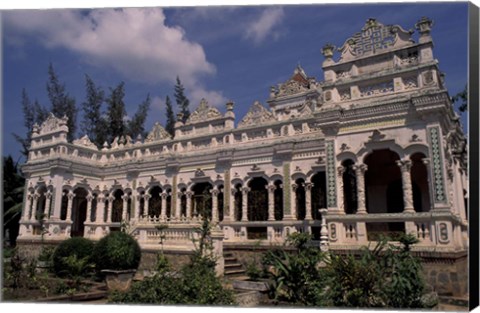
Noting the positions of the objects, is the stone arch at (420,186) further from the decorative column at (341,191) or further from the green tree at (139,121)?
the green tree at (139,121)

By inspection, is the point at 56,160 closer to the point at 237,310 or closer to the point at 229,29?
the point at 229,29

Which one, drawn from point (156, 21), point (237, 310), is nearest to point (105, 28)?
point (156, 21)

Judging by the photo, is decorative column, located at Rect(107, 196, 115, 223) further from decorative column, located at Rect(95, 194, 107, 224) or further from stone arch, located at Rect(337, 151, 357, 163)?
stone arch, located at Rect(337, 151, 357, 163)

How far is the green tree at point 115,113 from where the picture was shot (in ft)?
91.5

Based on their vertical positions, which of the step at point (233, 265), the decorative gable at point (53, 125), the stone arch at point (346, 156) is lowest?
the step at point (233, 265)

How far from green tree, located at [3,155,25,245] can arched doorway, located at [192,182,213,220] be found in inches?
311

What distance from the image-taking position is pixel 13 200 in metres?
19.7

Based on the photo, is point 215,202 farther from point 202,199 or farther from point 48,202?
point 48,202

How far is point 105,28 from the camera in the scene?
11133 mm

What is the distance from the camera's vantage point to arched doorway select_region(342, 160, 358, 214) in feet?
40.2

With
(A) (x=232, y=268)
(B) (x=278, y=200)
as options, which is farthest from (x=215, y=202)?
(A) (x=232, y=268)

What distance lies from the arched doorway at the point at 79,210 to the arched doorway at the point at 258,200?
8385 mm

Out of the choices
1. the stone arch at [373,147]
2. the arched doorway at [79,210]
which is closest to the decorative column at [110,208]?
the arched doorway at [79,210]

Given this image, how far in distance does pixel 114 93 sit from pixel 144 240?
16.0 meters
